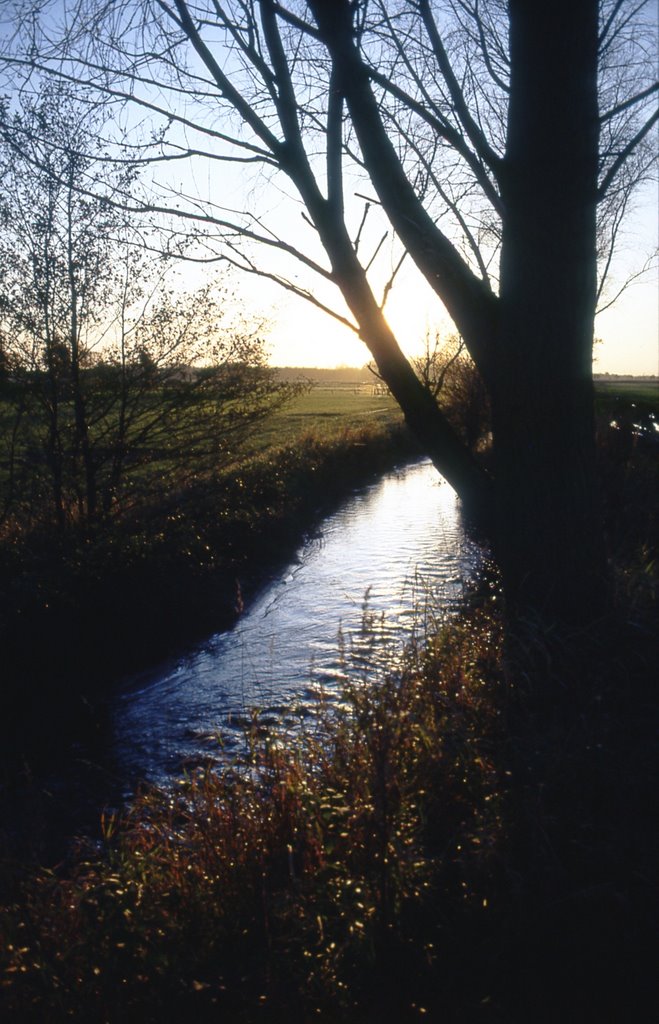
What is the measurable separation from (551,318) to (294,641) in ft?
15.7

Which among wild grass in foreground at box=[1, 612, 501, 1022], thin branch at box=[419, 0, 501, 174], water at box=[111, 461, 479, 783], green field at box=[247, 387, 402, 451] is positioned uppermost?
thin branch at box=[419, 0, 501, 174]

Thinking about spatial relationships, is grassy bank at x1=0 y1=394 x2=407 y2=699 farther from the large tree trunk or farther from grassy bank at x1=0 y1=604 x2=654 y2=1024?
grassy bank at x1=0 y1=604 x2=654 y2=1024

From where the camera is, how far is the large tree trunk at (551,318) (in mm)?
4773

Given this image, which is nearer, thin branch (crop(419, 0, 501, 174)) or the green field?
thin branch (crop(419, 0, 501, 174))

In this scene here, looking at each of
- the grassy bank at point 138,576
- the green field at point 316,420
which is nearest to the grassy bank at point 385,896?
the grassy bank at point 138,576

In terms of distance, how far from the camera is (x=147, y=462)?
1145 cm

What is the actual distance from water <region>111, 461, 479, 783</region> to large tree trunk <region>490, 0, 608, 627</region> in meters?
1.17

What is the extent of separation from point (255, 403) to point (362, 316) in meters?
6.91

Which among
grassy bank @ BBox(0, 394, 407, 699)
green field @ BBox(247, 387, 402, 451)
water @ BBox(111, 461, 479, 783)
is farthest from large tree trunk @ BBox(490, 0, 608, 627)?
green field @ BBox(247, 387, 402, 451)

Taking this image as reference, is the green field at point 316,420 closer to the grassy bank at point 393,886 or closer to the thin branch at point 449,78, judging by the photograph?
the thin branch at point 449,78

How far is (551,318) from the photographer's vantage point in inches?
192

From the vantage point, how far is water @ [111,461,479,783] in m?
6.45

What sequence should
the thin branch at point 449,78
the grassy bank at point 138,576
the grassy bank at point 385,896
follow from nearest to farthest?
the grassy bank at point 385,896 → the thin branch at point 449,78 → the grassy bank at point 138,576

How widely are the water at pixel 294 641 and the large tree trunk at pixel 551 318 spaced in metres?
1.17
